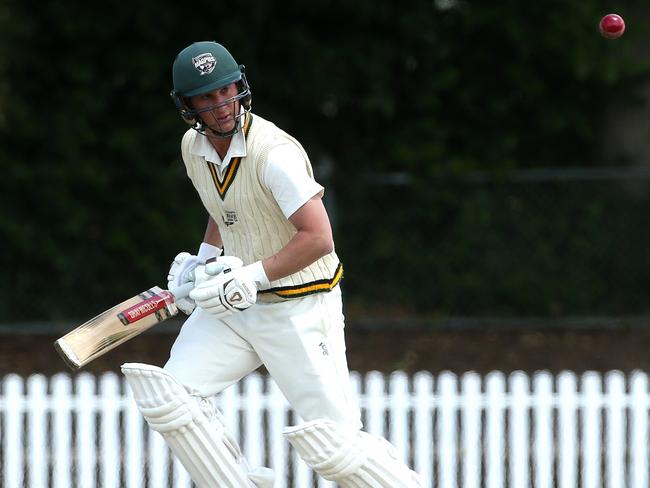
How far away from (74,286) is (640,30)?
489cm

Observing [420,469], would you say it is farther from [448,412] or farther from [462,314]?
[462,314]

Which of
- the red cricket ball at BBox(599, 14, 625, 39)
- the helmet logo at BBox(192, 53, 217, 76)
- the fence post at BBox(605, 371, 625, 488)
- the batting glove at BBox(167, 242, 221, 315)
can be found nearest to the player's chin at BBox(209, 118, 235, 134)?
the helmet logo at BBox(192, 53, 217, 76)

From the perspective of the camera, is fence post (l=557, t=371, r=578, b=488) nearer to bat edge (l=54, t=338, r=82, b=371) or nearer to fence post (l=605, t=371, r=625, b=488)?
fence post (l=605, t=371, r=625, b=488)

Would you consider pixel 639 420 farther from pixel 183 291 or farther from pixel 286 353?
pixel 183 291

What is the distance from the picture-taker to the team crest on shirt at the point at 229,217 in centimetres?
392

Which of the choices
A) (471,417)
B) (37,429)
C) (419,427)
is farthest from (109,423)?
(471,417)

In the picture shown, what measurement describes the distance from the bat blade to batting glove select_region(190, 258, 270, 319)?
0.86ft

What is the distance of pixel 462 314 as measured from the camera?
9.74 meters

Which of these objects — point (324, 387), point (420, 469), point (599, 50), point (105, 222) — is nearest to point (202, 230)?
point (105, 222)

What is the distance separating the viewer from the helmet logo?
373 centimetres

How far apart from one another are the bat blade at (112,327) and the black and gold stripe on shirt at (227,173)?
1.33 feet

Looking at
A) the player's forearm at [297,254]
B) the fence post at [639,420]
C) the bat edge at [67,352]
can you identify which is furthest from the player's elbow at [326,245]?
the fence post at [639,420]

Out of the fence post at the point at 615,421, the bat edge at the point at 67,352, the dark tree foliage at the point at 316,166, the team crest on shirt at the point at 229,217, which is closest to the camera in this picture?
the bat edge at the point at 67,352

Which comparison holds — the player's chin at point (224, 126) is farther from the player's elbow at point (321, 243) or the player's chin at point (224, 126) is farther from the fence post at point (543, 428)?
the fence post at point (543, 428)
